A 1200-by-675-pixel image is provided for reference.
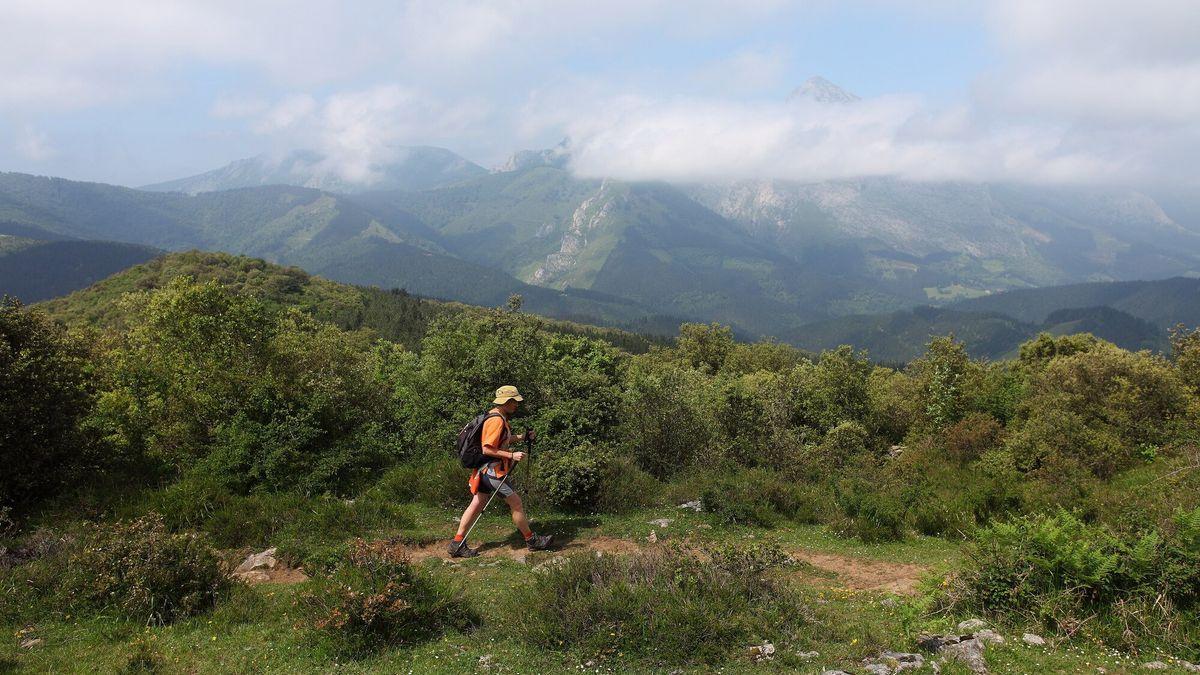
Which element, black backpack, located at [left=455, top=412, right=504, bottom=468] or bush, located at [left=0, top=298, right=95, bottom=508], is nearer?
black backpack, located at [left=455, top=412, right=504, bottom=468]

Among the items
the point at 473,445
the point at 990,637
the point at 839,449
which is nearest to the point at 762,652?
the point at 990,637

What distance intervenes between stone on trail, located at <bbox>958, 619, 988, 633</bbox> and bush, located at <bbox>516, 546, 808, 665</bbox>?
1617 millimetres

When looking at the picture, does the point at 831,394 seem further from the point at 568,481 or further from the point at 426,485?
the point at 426,485

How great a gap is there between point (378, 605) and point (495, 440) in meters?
3.47

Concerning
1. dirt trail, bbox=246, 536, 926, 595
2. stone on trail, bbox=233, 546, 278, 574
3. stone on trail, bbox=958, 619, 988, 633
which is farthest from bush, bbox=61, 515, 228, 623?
stone on trail, bbox=958, 619, 988, 633

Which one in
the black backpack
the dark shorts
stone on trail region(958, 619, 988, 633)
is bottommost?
stone on trail region(958, 619, 988, 633)

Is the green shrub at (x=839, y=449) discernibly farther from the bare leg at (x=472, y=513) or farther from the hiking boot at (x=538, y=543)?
the bare leg at (x=472, y=513)

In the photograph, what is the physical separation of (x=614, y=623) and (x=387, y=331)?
11332 cm

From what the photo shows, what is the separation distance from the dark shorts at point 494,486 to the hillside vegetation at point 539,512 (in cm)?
103

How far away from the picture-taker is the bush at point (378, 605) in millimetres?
6207

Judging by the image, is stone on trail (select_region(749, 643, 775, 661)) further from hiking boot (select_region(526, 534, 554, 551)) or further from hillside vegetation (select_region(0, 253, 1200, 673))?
hiking boot (select_region(526, 534, 554, 551))

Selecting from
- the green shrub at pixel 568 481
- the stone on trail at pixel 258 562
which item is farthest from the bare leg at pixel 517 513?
the stone on trail at pixel 258 562

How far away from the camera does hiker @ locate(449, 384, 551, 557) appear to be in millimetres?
9391

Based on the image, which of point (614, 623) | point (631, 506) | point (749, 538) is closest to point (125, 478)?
point (631, 506)
